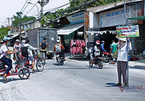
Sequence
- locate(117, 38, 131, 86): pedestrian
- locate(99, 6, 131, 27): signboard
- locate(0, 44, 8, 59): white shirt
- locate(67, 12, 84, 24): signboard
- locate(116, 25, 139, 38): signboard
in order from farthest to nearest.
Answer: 1. locate(67, 12, 84, 24): signboard
2. locate(99, 6, 131, 27): signboard
3. locate(0, 44, 8, 59): white shirt
4. locate(117, 38, 131, 86): pedestrian
5. locate(116, 25, 139, 38): signboard

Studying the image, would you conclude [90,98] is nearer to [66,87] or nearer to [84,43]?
[66,87]

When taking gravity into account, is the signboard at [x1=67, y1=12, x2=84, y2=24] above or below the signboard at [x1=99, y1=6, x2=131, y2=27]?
above

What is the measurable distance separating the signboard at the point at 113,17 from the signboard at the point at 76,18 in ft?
11.0

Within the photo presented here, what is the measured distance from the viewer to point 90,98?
585 cm

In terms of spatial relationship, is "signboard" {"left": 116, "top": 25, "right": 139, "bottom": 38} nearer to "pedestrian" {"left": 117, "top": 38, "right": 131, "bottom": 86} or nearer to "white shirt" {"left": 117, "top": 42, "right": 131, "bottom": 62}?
"pedestrian" {"left": 117, "top": 38, "right": 131, "bottom": 86}

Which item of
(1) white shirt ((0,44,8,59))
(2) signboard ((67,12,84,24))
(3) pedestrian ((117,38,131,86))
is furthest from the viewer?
(2) signboard ((67,12,84,24))

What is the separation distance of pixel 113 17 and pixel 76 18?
724 centimetres

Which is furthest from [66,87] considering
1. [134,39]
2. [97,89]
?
[134,39]

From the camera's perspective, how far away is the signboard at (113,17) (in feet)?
61.3

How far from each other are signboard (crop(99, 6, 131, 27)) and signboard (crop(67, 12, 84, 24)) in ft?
11.0

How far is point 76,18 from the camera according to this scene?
2633 centimetres

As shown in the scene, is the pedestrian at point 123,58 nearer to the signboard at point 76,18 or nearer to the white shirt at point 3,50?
the white shirt at point 3,50

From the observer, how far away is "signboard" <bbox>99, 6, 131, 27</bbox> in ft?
61.3

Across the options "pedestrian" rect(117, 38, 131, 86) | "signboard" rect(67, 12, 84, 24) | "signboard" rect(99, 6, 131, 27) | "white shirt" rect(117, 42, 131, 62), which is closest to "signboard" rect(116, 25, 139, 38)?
"pedestrian" rect(117, 38, 131, 86)
